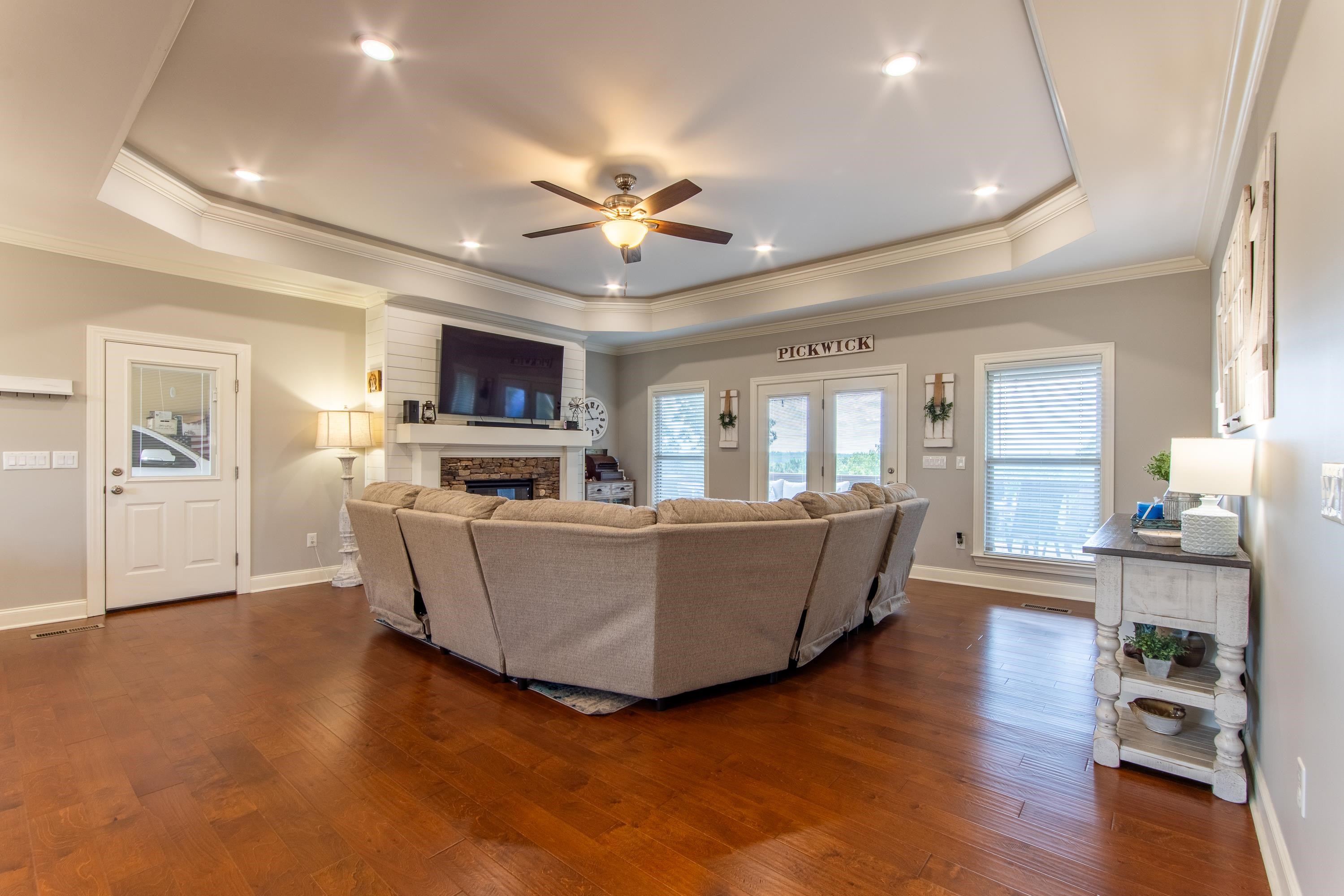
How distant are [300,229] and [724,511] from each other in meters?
4.14

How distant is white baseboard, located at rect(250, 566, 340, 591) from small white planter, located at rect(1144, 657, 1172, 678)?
5768mm

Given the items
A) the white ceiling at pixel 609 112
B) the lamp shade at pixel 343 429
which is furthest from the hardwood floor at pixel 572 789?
the white ceiling at pixel 609 112

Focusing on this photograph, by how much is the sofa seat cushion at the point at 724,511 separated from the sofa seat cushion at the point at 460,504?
2.80 feet

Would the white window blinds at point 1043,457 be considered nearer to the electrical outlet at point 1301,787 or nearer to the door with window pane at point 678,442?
the door with window pane at point 678,442

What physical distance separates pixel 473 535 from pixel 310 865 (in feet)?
4.78

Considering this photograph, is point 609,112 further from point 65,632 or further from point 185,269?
point 65,632

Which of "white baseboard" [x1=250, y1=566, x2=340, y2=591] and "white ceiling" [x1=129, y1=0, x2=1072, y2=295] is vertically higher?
"white ceiling" [x1=129, y1=0, x2=1072, y2=295]

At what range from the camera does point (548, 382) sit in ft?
22.4

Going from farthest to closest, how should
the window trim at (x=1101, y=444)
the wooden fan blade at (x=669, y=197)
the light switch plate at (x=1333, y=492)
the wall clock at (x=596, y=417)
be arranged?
1. the wall clock at (x=596, y=417)
2. the window trim at (x=1101, y=444)
3. the wooden fan blade at (x=669, y=197)
4. the light switch plate at (x=1333, y=492)

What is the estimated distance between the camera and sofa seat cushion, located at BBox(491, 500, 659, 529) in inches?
106

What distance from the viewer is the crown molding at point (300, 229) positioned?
3758mm

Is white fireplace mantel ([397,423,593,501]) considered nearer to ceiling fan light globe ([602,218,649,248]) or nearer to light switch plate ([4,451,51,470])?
ceiling fan light globe ([602,218,649,248])

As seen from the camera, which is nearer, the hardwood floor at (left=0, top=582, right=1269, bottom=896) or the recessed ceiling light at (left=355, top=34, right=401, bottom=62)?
the hardwood floor at (left=0, top=582, right=1269, bottom=896)

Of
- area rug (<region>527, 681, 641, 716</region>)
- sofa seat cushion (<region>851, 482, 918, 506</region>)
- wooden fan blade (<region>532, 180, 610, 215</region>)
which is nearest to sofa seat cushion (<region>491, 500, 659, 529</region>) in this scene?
area rug (<region>527, 681, 641, 716</region>)
